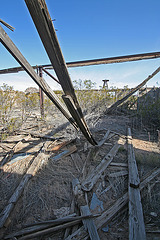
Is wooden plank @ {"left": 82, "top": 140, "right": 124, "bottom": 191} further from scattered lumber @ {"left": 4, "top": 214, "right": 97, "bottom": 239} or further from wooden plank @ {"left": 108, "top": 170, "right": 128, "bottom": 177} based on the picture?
scattered lumber @ {"left": 4, "top": 214, "right": 97, "bottom": 239}

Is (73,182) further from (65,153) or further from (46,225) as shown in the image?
(65,153)

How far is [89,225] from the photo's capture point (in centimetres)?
166

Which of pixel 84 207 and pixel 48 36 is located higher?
pixel 48 36

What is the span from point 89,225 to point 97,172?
1.11 metres

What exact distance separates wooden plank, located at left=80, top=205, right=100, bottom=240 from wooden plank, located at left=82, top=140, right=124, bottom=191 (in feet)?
1.22

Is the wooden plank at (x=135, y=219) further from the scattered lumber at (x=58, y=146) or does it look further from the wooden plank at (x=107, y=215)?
the scattered lumber at (x=58, y=146)

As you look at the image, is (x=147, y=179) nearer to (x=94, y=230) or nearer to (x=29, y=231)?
(x=94, y=230)

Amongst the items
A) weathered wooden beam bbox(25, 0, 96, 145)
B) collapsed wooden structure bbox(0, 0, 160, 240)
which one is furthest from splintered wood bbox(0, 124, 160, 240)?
weathered wooden beam bbox(25, 0, 96, 145)

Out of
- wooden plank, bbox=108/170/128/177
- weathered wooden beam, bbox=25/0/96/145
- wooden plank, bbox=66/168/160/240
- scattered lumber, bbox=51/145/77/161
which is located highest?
weathered wooden beam, bbox=25/0/96/145

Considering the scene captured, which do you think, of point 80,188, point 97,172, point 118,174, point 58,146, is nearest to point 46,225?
point 80,188

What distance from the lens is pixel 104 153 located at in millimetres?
3584

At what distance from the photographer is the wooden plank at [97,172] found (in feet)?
7.72

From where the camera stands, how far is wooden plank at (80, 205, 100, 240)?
153cm

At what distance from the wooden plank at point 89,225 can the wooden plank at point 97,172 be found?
1.22 feet
